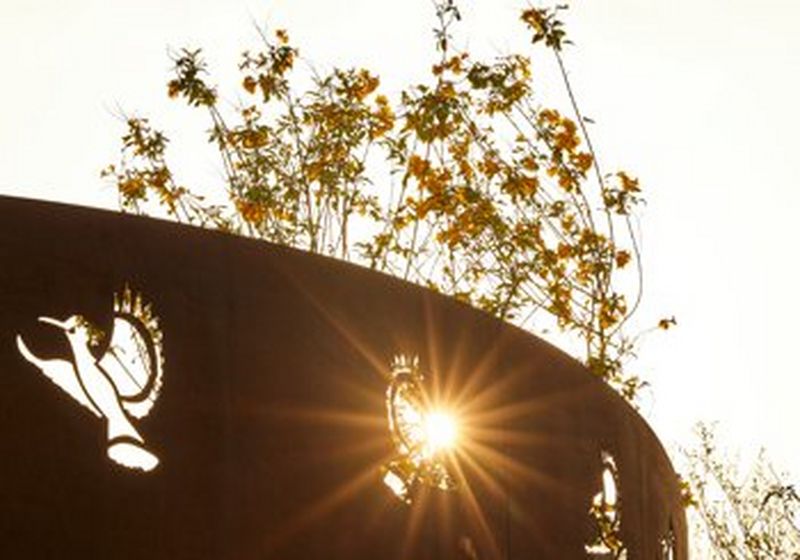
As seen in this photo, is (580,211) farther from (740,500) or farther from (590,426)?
(740,500)

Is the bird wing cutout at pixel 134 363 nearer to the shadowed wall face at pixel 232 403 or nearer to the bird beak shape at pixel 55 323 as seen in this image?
the shadowed wall face at pixel 232 403

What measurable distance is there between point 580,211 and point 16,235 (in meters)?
10.7

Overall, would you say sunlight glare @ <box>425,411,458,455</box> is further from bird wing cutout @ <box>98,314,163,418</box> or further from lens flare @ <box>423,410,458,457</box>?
bird wing cutout @ <box>98,314,163,418</box>

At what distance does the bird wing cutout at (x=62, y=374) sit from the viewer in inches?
238

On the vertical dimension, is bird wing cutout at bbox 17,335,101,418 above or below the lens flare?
below

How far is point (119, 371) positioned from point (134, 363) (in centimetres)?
13

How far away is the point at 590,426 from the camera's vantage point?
33.0 ft

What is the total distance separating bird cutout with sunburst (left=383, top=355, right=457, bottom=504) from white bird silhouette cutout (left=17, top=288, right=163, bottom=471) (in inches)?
64.7

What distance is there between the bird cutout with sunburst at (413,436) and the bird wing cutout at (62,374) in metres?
1.97

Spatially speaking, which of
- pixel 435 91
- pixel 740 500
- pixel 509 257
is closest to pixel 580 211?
pixel 509 257

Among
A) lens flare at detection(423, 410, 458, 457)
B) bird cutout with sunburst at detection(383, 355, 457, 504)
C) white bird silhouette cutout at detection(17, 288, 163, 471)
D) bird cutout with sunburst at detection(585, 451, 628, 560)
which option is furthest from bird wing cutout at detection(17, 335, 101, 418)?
bird cutout with sunburst at detection(585, 451, 628, 560)

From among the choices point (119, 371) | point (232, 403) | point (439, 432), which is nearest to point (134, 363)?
point (119, 371)

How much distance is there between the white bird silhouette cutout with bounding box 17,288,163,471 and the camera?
6.09m

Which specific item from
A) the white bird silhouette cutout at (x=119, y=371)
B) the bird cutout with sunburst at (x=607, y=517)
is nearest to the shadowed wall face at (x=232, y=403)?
the white bird silhouette cutout at (x=119, y=371)
